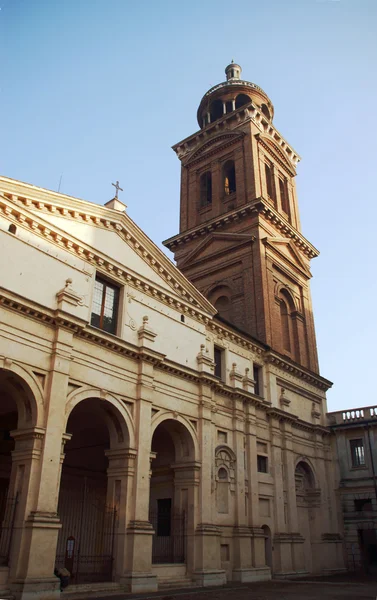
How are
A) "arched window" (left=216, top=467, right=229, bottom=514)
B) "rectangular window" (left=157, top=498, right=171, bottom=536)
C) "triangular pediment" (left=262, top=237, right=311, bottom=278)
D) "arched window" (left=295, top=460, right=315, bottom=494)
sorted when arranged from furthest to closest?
"triangular pediment" (left=262, top=237, right=311, bottom=278)
"arched window" (left=295, top=460, right=315, bottom=494)
"arched window" (left=216, top=467, right=229, bottom=514)
"rectangular window" (left=157, top=498, right=171, bottom=536)

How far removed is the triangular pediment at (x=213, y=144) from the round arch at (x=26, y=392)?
28050 millimetres

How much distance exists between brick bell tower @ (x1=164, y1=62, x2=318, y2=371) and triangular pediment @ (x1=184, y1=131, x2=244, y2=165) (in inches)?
2.8

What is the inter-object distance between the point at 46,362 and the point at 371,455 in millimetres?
22303

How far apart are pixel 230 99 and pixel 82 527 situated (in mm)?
33360

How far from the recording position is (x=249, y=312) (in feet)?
104

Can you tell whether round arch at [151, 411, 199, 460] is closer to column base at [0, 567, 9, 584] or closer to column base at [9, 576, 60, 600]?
column base at [9, 576, 60, 600]

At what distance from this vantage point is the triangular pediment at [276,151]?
38.8m

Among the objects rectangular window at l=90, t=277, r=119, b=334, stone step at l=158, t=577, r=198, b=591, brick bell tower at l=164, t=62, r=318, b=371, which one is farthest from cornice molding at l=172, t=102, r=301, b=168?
stone step at l=158, t=577, r=198, b=591

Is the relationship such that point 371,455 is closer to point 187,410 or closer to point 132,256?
point 187,410

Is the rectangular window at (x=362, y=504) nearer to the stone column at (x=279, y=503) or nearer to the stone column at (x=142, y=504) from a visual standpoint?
the stone column at (x=279, y=503)

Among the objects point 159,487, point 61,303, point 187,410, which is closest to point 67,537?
point 159,487

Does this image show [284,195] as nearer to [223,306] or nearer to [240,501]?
[223,306]

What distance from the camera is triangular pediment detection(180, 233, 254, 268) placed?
33.7 meters

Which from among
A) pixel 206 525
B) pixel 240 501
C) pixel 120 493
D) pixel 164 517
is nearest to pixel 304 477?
pixel 240 501
